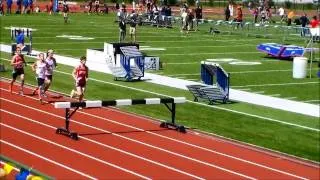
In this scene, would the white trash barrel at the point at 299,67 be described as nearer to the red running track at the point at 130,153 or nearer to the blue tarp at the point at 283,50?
the blue tarp at the point at 283,50

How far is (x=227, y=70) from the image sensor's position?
96.0ft

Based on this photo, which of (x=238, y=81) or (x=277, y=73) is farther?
(x=277, y=73)

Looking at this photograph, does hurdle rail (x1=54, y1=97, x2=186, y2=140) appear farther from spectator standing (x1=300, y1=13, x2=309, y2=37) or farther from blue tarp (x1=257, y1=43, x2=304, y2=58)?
spectator standing (x1=300, y1=13, x2=309, y2=37)

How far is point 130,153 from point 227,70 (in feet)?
48.3

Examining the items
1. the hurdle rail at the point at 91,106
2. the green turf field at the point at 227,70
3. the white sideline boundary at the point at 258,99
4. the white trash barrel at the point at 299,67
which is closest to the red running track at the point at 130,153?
the hurdle rail at the point at 91,106

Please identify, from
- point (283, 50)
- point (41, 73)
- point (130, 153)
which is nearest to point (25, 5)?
point (283, 50)

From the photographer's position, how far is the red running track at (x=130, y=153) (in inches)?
539

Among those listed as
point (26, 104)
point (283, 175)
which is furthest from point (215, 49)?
point (283, 175)

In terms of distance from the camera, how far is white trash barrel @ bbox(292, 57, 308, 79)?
1077 inches

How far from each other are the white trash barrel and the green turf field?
36 cm

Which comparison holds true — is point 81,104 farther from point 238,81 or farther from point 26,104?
point 238,81

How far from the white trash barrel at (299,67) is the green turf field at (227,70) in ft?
1.18

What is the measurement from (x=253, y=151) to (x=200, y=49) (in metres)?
21.7

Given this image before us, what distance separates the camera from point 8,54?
3344 centimetres
